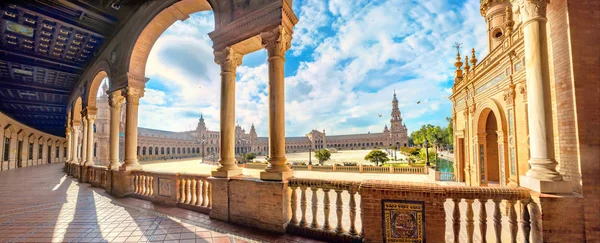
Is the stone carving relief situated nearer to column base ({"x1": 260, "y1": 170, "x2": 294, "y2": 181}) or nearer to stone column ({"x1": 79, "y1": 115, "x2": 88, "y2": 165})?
column base ({"x1": 260, "y1": 170, "x2": 294, "y2": 181})

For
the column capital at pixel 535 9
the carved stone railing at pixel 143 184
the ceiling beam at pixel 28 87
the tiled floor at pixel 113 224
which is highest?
the ceiling beam at pixel 28 87

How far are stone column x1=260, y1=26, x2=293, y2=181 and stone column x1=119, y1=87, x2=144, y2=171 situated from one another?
19.8 ft

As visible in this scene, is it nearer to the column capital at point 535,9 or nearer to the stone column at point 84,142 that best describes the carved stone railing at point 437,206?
the column capital at point 535,9

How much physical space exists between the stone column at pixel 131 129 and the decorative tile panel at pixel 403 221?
812 cm

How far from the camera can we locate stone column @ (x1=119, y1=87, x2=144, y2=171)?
7.94m

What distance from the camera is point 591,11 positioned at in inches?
129

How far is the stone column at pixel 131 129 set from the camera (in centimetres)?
794

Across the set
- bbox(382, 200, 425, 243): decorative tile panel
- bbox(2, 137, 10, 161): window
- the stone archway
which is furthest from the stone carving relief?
bbox(2, 137, 10, 161): window

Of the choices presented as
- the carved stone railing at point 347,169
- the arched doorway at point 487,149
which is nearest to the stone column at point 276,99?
the arched doorway at point 487,149

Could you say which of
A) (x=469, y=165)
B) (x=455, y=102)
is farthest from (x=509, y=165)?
(x=455, y=102)

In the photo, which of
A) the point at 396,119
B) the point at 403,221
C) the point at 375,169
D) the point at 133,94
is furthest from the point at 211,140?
the point at 403,221

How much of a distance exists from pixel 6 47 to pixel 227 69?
10.8 metres

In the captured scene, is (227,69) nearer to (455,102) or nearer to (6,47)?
(6,47)

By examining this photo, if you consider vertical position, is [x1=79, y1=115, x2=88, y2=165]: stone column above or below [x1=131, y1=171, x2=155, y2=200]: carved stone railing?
above
